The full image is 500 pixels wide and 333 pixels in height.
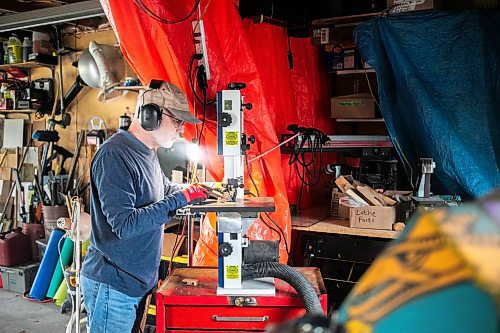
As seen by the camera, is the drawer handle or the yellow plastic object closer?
the drawer handle

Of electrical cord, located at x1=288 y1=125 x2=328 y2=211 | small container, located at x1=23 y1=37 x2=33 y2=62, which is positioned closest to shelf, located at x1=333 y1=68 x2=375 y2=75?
electrical cord, located at x1=288 y1=125 x2=328 y2=211

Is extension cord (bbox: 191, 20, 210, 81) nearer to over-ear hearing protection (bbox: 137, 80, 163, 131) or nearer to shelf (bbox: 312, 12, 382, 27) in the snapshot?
over-ear hearing protection (bbox: 137, 80, 163, 131)

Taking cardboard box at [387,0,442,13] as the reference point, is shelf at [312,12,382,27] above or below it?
above

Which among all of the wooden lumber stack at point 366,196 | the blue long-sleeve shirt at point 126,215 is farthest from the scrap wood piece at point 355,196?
the blue long-sleeve shirt at point 126,215

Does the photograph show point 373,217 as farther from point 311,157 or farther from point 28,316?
point 28,316

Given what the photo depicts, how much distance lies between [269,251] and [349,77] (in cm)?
216

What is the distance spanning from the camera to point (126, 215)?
181 centimetres

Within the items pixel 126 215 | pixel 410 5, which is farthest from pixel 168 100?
pixel 410 5

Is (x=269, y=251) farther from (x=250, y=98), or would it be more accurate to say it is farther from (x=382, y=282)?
(x=382, y=282)

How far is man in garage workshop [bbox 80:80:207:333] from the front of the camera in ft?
6.00

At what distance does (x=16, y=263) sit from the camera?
195 inches

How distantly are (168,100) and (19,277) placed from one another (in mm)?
3479

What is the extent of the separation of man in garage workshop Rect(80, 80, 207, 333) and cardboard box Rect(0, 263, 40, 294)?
3.14m

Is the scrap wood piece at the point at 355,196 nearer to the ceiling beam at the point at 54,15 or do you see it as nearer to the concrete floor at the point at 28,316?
the ceiling beam at the point at 54,15
